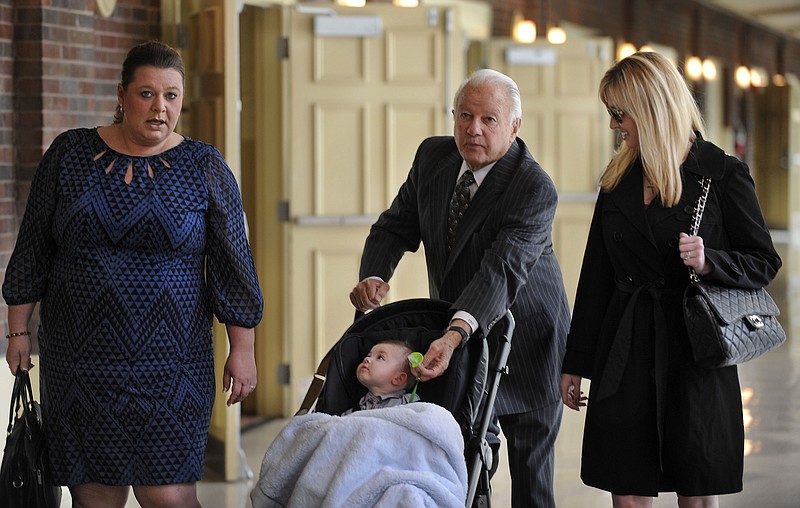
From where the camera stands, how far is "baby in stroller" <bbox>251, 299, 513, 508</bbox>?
98.6 inches

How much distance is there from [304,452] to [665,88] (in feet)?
4.10

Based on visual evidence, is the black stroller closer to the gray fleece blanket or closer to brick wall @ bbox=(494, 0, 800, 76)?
the gray fleece blanket

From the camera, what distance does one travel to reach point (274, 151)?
614 cm

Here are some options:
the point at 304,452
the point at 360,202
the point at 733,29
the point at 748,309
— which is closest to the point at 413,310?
the point at 304,452

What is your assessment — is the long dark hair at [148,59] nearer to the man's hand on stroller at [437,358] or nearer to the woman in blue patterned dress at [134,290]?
the woman in blue patterned dress at [134,290]

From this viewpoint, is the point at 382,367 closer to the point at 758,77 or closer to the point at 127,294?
the point at 127,294

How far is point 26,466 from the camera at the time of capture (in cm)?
288

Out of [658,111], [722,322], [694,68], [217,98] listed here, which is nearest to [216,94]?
[217,98]

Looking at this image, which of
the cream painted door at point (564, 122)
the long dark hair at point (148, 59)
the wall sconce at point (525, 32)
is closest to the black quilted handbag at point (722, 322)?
the long dark hair at point (148, 59)

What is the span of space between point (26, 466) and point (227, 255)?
0.75 m

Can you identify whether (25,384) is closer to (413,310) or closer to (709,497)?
(413,310)

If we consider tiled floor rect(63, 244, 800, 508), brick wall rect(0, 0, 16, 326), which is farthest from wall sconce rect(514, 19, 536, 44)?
brick wall rect(0, 0, 16, 326)

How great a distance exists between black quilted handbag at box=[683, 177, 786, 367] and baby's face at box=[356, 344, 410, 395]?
723 mm

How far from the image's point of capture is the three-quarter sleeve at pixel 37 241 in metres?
2.86
